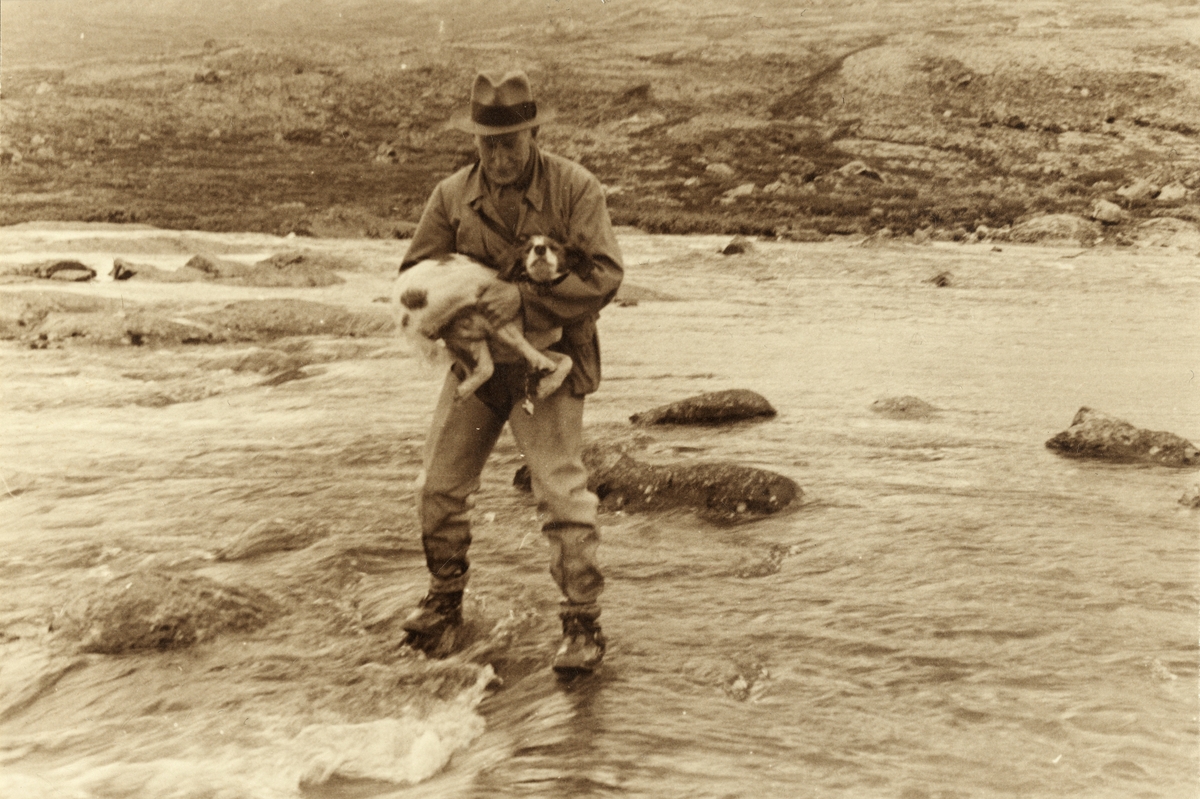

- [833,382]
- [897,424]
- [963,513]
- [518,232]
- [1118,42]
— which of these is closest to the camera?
[518,232]

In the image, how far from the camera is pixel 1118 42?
17141 mm

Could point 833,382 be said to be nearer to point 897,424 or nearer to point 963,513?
point 897,424

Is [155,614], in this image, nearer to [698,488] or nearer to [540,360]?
[540,360]

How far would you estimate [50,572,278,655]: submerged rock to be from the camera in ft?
14.9

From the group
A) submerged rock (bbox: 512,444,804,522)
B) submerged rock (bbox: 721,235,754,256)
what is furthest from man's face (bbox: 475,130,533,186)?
submerged rock (bbox: 721,235,754,256)

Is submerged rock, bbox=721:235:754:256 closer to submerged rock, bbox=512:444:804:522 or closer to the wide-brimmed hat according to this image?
submerged rock, bbox=512:444:804:522

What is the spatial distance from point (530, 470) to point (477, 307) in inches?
21.6

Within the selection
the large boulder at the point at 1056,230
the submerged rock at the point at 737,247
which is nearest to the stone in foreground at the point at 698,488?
the submerged rock at the point at 737,247

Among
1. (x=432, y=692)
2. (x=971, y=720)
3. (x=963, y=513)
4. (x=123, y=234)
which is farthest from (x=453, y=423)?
(x=123, y=234)

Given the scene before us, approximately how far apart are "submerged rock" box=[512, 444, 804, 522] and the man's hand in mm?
2230

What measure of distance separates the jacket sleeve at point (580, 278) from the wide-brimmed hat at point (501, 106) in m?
0.27

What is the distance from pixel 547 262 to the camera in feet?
12.7

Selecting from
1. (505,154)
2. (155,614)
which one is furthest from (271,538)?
(505,154)

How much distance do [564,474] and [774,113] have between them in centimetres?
1973
